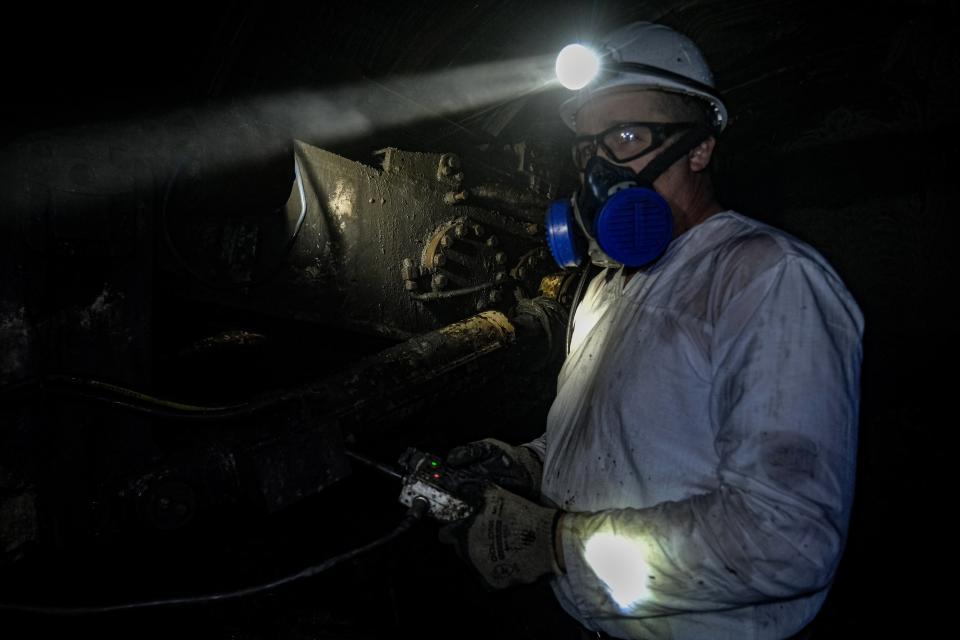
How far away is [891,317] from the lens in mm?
3422

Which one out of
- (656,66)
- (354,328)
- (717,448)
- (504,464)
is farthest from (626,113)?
(354,328)

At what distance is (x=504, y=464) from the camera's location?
2068mm

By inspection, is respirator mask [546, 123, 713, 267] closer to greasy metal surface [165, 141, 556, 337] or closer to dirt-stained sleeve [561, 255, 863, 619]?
dirt-stained sleeve [561, 255, 863, 619]

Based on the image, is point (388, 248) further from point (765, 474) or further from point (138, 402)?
point (765, 474)

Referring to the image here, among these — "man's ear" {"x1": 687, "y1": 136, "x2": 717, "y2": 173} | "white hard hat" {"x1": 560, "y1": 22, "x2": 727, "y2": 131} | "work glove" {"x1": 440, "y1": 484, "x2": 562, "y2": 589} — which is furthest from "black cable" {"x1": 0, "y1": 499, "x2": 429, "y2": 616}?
"white hard hat" {"x1": 560, "y1": 22, "x2": 727, "y2": 131}

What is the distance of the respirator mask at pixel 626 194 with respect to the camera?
158cm

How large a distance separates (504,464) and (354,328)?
1.39 meters

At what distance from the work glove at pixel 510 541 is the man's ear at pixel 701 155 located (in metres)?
1.34

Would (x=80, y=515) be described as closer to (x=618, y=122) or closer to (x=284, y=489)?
(x=284, y=489)

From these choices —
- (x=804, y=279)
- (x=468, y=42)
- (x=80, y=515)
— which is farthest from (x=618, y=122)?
(x=80, y=515)

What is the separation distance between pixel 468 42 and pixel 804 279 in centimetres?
230

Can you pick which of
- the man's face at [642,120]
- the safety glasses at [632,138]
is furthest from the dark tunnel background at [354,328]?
the safety glasses at [632,138]

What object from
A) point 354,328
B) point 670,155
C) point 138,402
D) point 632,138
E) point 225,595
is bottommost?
point 225,595

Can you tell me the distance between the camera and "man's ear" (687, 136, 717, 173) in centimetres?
175
